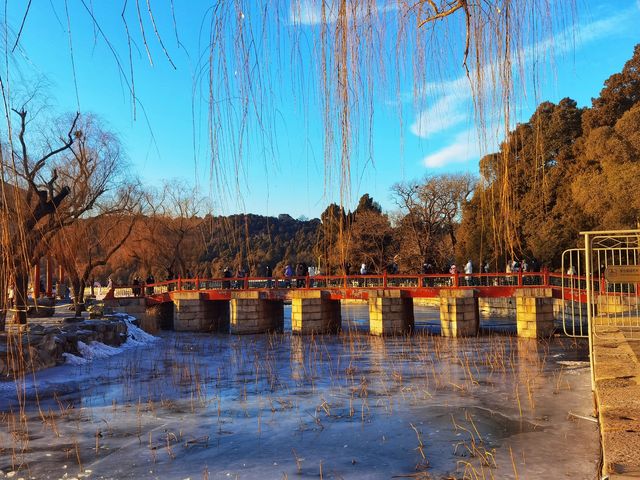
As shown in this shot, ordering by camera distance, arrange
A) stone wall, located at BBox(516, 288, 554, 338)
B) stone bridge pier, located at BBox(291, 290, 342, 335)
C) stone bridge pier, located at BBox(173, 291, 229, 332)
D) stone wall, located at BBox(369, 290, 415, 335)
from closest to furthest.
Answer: stone wall, located at BBox(516, 288, 554, 338), stone wall, located at BBox(369, 290, 415, 335), stone bridge pier, located at BBox(291, 290, 342, 335), stone bridge pier, located at BBox(173, 291, 229, 332)

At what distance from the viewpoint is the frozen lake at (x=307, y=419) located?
17.4 feet

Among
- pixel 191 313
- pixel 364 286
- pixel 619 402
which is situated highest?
pixel 364 286

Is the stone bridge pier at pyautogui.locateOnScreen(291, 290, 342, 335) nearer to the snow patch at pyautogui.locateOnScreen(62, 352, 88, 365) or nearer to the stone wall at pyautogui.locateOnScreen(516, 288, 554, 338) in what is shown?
the stone wall at pyautogui.locateOnScreen(516, 288, 554, 338)

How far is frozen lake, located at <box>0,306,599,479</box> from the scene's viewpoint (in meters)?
5.29

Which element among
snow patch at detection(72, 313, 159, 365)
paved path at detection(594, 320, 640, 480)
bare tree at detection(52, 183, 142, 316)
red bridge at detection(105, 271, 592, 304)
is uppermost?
bare tree at detection(52, 183, 142, 316)

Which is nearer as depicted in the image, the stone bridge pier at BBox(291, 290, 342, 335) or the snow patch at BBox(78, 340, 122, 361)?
Answer: the snow patch at BBox(78, 340, 122, 361)

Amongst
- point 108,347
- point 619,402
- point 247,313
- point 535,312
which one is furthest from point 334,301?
point 619,402

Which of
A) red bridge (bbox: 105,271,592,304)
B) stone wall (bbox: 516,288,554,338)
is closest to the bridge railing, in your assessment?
red bridge (bbox: 105,271,592,304)

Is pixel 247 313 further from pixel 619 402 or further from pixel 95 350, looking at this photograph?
pixel 619 402

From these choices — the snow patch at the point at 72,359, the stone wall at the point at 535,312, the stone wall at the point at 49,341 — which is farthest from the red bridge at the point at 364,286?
the snow patch at the point at 72,359

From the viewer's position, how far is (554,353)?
1402cm

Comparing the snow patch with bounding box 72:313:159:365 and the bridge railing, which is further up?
the bridge railing

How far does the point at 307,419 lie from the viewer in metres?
7.23

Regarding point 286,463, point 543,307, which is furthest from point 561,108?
point 286,463
